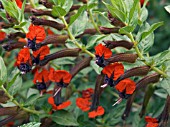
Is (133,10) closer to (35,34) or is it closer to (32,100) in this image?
(35,34)

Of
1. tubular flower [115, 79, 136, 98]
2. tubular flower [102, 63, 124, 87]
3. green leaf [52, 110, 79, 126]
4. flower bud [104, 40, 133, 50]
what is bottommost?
green leaf [52, 110, 79, 126]

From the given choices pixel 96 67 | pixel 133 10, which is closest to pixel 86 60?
pixel 96 67

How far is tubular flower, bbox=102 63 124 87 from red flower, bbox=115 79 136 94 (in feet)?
0.16

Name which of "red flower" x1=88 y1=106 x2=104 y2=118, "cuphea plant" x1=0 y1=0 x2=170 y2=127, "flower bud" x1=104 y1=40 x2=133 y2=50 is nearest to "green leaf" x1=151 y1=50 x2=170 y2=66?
"cuphea plant" x1=0 y1=0 x2=170 y2=127

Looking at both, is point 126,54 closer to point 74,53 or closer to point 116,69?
point 116,69

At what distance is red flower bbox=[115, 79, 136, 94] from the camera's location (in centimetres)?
166

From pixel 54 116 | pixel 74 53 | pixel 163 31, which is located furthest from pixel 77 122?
pixel 163 31

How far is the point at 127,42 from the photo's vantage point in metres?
1.64

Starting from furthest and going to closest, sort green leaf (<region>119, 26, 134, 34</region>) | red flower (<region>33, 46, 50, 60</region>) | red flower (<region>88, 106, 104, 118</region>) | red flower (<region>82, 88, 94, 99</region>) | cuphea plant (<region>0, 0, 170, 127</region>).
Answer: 1. red flower (<region>82, 88, 94, 99</region>)
2. red flower (<region>88, 106, 104, 118</region>)
3. red flower (<region>33, 46, 50, 60</region>)
4. cuphea plant (<region>0, 0, 170, 127</region>)
5. green leaf (<region>119, 26, 134, 34</region>)

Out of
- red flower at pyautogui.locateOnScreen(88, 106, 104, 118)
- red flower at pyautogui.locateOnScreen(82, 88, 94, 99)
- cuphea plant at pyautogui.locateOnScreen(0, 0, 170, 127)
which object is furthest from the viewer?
red flower at pyautogui.locateOnScreen(82, 88, 94, 99)

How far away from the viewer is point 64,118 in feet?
6.22

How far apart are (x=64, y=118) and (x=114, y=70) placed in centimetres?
40

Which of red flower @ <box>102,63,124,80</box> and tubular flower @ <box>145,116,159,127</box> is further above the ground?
red flower @ <box>102,63,124,80</box>

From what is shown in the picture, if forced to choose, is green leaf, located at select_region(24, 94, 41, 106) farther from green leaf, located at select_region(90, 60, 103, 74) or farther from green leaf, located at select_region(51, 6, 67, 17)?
green leaf, located at select_region(51, 6, 67, 17)
